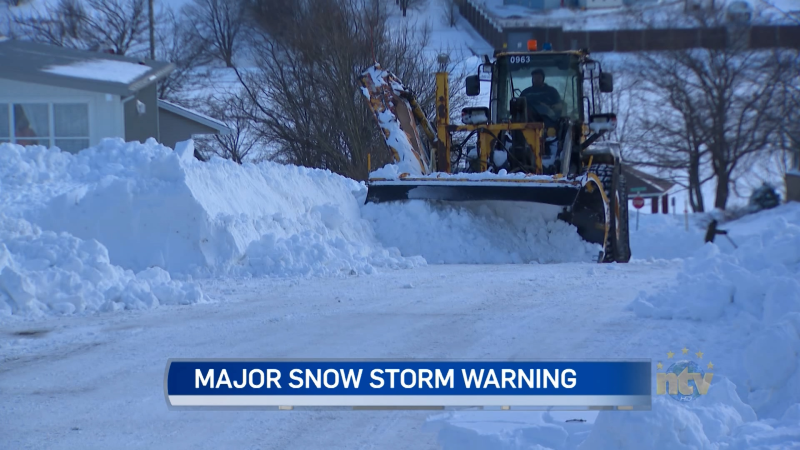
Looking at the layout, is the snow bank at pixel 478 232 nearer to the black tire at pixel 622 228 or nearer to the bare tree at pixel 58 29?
the black tire at pixel 622 228

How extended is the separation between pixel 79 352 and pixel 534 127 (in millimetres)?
7426

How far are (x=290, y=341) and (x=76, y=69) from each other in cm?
1546

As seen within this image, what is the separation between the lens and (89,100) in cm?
1889

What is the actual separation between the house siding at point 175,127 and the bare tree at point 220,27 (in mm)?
17732

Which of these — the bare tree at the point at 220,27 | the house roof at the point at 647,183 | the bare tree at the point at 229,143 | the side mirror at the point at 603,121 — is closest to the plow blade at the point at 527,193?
the side mirror at the point at 603,121

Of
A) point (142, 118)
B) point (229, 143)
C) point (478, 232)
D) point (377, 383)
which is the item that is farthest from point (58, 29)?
point (377, 383)

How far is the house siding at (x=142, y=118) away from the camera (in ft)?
66.4

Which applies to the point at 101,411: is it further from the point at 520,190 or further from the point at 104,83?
the point at 104,83

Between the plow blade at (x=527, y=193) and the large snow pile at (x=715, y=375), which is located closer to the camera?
the large snow pile at (x=715, y=375)

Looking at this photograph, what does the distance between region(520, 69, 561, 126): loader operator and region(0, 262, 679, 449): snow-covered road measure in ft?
11.6

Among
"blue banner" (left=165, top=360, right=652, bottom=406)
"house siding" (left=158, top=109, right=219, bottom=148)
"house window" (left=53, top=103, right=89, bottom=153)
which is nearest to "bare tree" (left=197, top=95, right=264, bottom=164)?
"house siding" (left=158, top=109, right=219, bottom=148)

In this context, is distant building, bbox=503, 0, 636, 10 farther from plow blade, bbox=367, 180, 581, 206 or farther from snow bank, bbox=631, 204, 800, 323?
snow bank, bbox=631, 204, 800, 323

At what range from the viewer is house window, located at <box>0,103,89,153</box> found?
18703 mm

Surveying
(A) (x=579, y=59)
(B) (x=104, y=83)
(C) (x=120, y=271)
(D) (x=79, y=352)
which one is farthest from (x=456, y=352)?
(B) (x=104, y=83)
